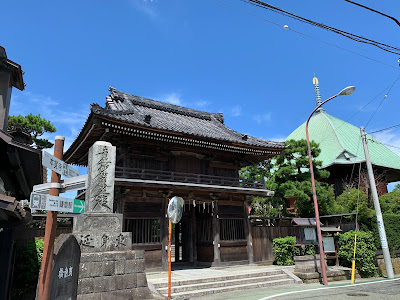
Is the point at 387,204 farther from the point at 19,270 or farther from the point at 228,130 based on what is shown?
the point at 19,270

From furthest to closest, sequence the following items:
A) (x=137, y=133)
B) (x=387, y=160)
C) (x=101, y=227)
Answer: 1. (x=387, y=160)
2. (x=137, y=133)
3. (x=101, y=227)

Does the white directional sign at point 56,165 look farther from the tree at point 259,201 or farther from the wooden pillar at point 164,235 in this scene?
the tree at point 259,201

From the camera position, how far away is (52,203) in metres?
3.50

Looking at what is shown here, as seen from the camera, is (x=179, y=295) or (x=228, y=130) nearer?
(x=179, y=295)

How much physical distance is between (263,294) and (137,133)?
320 inches

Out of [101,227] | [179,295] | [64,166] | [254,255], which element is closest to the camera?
[64,166]

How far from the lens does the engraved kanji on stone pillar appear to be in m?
7.44

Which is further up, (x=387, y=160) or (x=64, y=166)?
(x=387, y=160)

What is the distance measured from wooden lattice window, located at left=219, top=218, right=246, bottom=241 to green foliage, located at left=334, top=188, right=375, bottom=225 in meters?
6.68

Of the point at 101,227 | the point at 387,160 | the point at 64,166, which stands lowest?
the point at 101,227

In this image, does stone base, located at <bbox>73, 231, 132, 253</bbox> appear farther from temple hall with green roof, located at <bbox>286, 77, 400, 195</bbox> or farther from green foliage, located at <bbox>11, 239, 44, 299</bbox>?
temple hall with green roof, located at <bbox>286, 77, 400, 195</bbox>

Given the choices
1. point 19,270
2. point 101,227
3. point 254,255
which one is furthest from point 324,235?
point 19,270

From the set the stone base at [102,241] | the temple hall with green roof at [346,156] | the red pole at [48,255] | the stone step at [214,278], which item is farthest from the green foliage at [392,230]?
the red pole at [48,255]

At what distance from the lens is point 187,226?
16.2m
